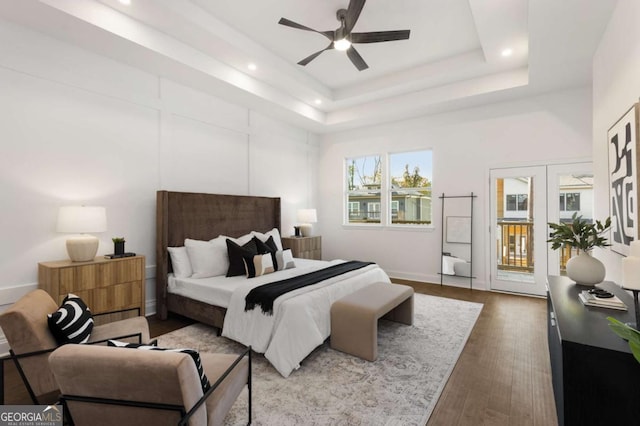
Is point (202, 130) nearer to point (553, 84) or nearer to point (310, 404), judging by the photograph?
point (310, 404)

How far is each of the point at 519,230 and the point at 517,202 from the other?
45 cm

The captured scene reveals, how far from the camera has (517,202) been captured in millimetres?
4820

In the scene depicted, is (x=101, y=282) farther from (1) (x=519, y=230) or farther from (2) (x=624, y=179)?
(1) (x=519, y=230)

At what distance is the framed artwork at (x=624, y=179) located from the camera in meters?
2.01

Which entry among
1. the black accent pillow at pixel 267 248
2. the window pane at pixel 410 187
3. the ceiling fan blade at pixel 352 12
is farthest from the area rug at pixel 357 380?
the ceiling fan blade at pixel 352 12

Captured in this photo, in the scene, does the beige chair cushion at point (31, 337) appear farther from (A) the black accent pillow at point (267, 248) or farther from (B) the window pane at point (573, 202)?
(B) the window pane at point (573, 202)

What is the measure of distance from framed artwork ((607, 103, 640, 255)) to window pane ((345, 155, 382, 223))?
Answer: 395 centimetres

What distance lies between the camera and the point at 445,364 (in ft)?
8.57

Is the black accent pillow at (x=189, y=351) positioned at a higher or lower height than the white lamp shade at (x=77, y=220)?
lower

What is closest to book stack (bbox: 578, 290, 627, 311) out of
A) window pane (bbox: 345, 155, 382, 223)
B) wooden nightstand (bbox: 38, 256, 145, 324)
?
wooden nightstand (bbox: 38, 256, 145, 324)

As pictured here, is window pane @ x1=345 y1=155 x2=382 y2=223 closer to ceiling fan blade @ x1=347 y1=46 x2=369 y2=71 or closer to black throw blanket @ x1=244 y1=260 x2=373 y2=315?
ceiling fan blade @ x1=347 y1=46 x2=369 y2=71

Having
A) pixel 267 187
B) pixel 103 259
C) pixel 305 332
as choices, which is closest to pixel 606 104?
pixel 305 332

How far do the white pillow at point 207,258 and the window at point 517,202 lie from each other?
4464mm

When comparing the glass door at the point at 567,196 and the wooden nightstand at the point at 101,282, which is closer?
the wooden nightstand at the point at 101,282
